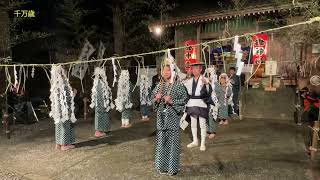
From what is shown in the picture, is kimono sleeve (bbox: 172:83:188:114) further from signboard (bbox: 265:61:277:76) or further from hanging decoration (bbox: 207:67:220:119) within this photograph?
signboard (bbox: 265:61:277:76)

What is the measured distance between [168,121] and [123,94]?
5534mm

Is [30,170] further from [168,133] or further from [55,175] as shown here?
[168,133]

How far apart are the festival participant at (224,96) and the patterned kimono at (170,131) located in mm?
4805

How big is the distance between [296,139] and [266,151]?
1833 mm

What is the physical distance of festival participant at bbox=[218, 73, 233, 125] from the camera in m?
12.2

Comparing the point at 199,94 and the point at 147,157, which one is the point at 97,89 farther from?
the point at 199,94

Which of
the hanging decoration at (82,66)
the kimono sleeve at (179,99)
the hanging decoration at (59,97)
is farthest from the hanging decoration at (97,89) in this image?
the hanging decoration at (82,66)

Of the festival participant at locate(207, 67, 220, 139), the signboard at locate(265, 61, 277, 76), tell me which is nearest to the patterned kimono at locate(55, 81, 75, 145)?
the festival participant at locate(207, 67, 220, 139)

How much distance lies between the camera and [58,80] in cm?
924

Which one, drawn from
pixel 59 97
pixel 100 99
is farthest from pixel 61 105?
pixel 100 99

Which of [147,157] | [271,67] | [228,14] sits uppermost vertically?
[228,14]

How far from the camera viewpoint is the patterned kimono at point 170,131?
719cm

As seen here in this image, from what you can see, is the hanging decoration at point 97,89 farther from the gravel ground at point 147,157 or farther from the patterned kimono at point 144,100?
the patterned kimono at point 144,100

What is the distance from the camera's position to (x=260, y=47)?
533 inches
